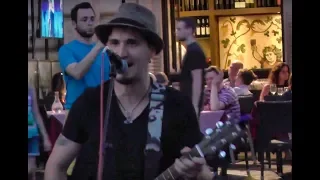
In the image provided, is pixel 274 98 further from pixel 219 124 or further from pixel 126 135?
pixel 126 135

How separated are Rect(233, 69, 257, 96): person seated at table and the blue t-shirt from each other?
0.86 m

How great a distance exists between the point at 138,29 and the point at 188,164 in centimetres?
88

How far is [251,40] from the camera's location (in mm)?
6023

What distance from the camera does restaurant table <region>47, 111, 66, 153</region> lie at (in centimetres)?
596

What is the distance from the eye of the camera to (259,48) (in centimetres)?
599

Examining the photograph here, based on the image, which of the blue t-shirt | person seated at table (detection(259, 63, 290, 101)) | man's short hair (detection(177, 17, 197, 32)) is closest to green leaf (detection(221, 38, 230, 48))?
man's short hair (detection(177, 17, 197, 32))

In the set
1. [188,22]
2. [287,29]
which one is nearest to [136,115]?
[188,22]

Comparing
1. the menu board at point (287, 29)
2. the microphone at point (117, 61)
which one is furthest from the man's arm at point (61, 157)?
the menu board at point (287, 29)

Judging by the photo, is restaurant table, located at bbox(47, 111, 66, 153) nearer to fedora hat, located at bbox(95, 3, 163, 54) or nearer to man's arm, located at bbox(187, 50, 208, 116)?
fedora hat, located at bbox(95, 3, 163, 54)

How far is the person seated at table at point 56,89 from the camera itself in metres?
5.96
